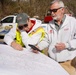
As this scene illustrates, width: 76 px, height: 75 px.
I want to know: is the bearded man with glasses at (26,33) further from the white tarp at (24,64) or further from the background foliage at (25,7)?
the background foliage at (25,7)

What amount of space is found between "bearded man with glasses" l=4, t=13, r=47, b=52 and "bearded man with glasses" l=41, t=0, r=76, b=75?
0.46ft

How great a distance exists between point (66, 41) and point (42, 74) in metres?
Answer: 1.84

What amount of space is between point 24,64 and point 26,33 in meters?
1.51

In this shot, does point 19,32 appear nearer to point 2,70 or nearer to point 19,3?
point 2,70

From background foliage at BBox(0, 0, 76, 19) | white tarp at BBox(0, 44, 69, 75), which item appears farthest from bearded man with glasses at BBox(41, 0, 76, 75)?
background foliage at BBox(0, 0, 76, 19)

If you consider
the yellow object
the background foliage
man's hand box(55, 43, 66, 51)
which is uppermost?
the yellow object

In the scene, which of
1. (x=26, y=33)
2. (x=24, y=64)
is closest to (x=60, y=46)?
(x=26, y=33)

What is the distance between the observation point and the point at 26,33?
4.48 metres

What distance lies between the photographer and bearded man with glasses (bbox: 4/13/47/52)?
4.39 metres

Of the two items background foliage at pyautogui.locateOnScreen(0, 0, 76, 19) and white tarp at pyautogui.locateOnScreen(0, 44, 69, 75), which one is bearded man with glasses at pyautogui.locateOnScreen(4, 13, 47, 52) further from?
background foliage at pyautogui.locateOnScreen(0, 0, 76, 19)

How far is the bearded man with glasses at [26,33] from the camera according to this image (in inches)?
173

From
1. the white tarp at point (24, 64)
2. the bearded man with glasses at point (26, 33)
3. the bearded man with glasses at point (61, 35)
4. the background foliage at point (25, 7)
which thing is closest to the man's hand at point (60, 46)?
the bearded man with glasses at point (61, 35)

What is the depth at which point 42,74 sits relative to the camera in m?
2.86

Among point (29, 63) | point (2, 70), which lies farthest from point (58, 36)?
point (2, 70)
